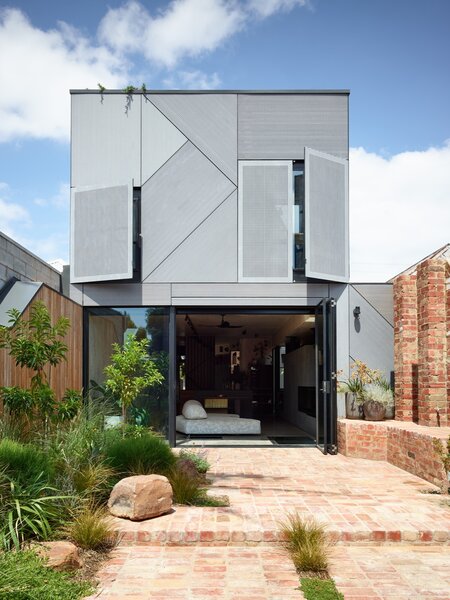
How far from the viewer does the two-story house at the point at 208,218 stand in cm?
1006

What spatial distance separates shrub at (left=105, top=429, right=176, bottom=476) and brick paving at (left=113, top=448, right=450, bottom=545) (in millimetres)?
673

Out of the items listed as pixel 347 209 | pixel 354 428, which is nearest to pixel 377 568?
pixel 354 428

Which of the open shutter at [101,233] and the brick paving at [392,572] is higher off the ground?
the open shutter at [101,233]

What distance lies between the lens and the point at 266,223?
10.1 metres

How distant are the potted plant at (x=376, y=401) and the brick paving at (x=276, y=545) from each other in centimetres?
208

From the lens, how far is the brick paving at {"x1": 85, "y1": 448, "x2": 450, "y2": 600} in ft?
13.2

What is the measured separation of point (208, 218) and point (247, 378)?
10.3 metres

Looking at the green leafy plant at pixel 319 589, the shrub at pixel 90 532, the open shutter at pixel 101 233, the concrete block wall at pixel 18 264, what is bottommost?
the green leafy plant at pixel 319 589

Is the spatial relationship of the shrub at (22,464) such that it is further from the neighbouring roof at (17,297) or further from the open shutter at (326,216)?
the open shutter at (326,216)

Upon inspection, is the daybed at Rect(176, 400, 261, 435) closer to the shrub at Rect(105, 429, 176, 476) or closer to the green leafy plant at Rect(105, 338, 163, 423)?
the green leafy plant at Rect(105, 338, 163, 423)

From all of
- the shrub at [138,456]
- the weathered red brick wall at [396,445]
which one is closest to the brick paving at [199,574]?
the shrub at [138,456]

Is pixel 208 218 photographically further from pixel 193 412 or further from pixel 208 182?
pixel 193 412

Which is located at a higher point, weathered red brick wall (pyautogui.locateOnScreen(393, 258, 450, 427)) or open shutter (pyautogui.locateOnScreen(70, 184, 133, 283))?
open shutter (pyautogui.locateOnScreen(70, 184, 133, 283))

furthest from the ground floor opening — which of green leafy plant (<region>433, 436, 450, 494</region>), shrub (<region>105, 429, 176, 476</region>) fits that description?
shrub (<region>105, 429, 176, 476</region>)
